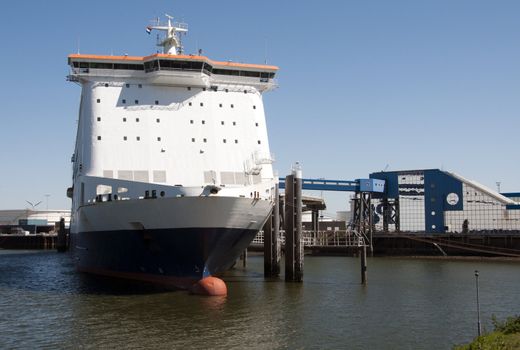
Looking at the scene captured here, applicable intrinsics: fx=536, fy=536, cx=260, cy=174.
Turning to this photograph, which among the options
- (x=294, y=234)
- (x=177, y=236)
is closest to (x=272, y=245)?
(x=294, y=234)

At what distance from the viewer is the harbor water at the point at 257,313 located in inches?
607

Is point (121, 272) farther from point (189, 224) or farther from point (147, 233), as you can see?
point (189, 224)

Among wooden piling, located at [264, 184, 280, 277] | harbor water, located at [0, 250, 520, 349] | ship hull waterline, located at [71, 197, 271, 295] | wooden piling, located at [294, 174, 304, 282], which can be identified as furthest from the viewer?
wooden piling, located at [264, 184, 280, 277]

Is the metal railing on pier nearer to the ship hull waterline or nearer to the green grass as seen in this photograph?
the ship hull waterline

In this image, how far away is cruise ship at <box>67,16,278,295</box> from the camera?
22.4 metres

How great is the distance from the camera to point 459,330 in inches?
661

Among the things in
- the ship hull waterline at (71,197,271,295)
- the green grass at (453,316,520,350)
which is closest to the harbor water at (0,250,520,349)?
the ship hull waterline at (71,197,271,295)

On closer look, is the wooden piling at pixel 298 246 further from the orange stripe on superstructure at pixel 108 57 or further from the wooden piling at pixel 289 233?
the orange stripe on superstructure at pixel 108 57

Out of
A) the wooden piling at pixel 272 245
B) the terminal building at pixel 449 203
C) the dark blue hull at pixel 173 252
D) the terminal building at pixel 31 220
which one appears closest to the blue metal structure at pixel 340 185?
the terminal building at pixel 449 203

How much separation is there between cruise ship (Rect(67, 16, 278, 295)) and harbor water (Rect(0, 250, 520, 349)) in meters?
1.70

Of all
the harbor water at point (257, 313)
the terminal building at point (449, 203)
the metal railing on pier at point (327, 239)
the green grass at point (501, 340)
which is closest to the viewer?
the green grass at point (501, 340)

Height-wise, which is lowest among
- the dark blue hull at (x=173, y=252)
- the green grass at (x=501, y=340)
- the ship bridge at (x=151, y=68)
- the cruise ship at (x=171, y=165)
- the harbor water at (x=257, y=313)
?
the harbor water at (x=257, y=313)

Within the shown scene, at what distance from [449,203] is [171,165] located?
112 feet

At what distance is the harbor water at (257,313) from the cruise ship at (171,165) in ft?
5.59
